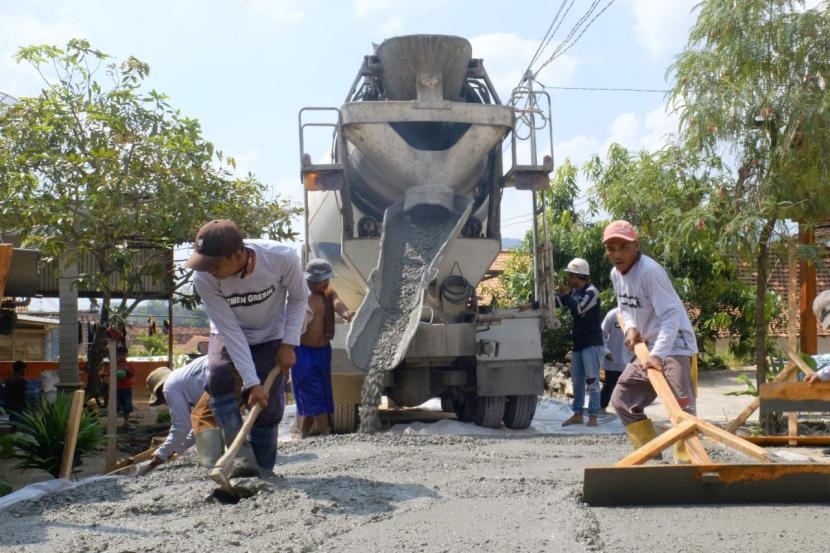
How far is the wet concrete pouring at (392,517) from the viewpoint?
3396 millimetres

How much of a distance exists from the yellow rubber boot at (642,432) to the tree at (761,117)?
3.15m

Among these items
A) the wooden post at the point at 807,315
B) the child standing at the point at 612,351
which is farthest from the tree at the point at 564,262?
the child standing at the point at 612,351

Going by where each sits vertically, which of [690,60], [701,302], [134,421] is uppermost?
[690,60]

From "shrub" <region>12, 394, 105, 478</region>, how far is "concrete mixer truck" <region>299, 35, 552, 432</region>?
84.8 inches

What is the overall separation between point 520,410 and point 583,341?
1.14 meters

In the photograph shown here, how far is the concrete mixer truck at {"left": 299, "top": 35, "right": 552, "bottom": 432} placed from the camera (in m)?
7.89

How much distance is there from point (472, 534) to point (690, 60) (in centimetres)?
590

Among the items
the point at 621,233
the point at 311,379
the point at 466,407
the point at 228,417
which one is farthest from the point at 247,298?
the point at 466,407

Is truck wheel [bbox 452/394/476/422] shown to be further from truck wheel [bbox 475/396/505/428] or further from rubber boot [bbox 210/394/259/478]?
rubber boot [bbox 210/394/259/478]

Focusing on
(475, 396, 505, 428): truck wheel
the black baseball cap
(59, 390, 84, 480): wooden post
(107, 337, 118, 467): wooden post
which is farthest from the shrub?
(475, 396, 505, 428): truck wheel

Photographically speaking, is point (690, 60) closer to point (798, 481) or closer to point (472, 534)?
point (798, 481)

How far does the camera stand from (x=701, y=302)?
17625mm

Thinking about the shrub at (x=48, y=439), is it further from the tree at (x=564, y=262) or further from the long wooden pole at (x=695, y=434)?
the tree at (x=564, y=262)

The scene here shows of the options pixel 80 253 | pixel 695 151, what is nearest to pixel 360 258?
pixel 80 253
